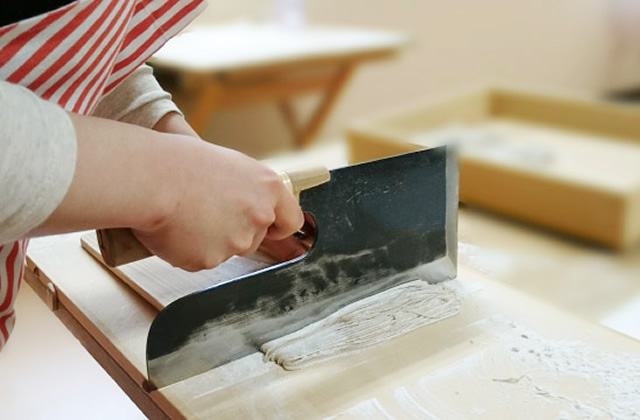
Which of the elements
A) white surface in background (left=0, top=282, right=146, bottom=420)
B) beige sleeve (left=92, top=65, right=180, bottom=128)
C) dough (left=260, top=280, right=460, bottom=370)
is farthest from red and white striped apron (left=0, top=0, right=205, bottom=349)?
white surface in background (left=0, top=282, right=146, bottom=420)

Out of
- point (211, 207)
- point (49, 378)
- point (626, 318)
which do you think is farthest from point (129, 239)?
point (626, 318)

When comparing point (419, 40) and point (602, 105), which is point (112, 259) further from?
point (419, 40)

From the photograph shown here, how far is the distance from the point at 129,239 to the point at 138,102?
0.13m

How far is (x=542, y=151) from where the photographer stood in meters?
1.24

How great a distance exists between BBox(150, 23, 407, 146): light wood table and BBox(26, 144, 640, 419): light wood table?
884 millimetres

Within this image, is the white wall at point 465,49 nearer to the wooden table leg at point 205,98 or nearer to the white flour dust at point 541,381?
the wooden table leg at point 205,98

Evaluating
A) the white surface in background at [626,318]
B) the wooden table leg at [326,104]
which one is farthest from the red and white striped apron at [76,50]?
the wooden table leg at [326,104]

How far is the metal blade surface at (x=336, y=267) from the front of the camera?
1.26 feet

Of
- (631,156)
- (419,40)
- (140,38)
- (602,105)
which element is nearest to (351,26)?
(419,40)

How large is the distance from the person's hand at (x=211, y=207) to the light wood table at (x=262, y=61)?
3.05ft

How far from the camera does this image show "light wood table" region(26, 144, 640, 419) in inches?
14.6

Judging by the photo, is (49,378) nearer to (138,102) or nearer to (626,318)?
(138,102)

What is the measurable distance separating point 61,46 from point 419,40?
198 centimetres

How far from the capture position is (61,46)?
346mm
